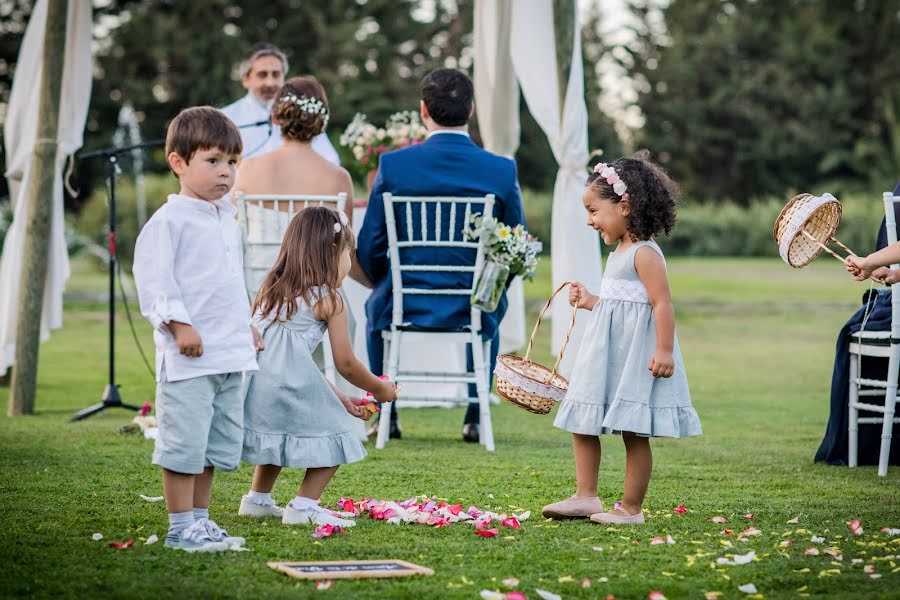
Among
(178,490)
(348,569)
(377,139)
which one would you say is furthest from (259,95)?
(348,569)

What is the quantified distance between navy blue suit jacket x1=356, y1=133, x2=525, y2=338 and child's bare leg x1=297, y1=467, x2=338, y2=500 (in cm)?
175

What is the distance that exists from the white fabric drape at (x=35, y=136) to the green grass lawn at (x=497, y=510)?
567 mm

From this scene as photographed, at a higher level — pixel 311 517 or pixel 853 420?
pixel 853 420

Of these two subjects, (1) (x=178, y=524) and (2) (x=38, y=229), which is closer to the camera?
(1) (x=178, y=524)

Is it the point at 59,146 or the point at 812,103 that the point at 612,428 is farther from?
the point at 812,103

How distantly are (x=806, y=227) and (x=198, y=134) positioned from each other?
2.17 m

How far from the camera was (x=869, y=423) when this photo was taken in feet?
15.6

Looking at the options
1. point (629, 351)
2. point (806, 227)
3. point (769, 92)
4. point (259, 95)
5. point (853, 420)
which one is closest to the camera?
point (629, 351)

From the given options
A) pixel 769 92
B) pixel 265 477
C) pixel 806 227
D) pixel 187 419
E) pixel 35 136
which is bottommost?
pixel 265 477

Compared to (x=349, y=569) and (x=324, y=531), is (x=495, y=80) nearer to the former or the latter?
(x=324, y=531)

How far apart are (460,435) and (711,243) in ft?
74.0

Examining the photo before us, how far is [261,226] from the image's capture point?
518cm

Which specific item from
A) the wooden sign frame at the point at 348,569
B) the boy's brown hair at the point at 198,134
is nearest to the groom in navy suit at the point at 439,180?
the boy's brown hair at the point at 198,134

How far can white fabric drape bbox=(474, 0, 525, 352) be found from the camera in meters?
7.54
